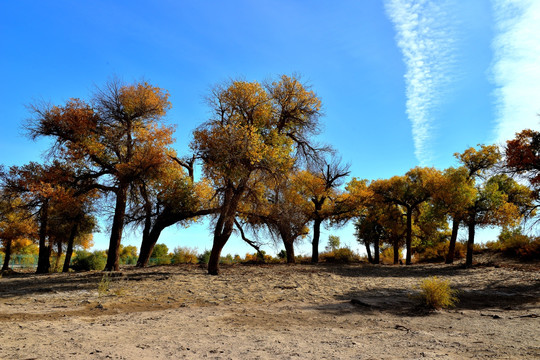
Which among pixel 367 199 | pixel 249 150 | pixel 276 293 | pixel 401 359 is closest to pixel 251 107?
pixel 249 150

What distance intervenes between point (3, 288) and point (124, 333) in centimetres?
885

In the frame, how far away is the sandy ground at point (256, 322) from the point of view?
5336 mm

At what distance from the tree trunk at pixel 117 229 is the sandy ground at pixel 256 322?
3614mm

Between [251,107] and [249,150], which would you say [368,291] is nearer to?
[249,150]

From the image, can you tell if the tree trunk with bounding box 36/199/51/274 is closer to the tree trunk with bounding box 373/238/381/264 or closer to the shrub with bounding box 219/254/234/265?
the shrub with bounding box 219/254/234/265

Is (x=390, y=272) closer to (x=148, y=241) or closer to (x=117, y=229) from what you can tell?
(x=148, y=241)

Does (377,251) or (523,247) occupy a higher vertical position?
(523,247)

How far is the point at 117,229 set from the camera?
16.3 meters

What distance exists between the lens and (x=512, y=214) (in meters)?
20.5

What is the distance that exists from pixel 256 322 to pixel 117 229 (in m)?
11.3

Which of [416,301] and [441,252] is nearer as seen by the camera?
[416,301]

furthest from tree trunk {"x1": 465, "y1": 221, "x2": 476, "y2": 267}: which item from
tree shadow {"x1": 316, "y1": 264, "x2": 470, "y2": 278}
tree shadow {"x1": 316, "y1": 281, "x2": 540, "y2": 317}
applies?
tree shadow {"x1": 316, "y1": 281, "x2": 540, "y2": 317}

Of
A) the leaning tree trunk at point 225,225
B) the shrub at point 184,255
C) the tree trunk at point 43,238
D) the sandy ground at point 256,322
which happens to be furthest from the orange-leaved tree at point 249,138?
the shrub at point 184,255

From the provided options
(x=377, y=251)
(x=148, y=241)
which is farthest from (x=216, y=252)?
(x=377, y=251)
